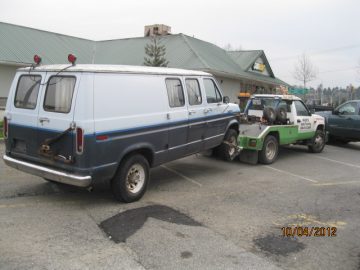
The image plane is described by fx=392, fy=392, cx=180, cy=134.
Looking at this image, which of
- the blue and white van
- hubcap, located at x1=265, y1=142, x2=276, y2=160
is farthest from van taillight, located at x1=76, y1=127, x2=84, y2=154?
hubcap, located at x1=265, y1=142, x2=276, y2=160

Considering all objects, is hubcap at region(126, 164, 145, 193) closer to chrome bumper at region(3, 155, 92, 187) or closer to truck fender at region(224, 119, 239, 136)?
chrome bumper at region(3, 155, 92, 187)

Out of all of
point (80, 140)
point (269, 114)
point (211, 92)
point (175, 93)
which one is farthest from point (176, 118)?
point (269, 114)

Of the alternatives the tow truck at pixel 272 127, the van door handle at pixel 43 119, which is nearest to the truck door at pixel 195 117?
the tow truck at pixel 272 127

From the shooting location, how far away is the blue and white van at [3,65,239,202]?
5.64 metres

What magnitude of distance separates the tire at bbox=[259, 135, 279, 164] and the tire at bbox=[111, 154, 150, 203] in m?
4.59

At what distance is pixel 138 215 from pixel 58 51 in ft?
62.7

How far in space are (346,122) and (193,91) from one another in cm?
896

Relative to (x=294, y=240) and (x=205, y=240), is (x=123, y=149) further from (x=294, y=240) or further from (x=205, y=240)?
(x=294, y=240)

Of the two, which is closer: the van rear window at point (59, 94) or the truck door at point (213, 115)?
the van rear window at point (59, 94)

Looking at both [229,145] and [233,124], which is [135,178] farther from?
[233,124]

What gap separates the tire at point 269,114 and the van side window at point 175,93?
4119mm

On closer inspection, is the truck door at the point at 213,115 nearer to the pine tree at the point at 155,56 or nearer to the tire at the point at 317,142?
the tire at the point at 317,142

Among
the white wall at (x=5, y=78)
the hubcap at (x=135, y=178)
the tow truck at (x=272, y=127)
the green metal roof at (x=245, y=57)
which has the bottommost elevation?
the hubcap at (x=135, y=178)

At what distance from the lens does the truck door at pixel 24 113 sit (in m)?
6.20
